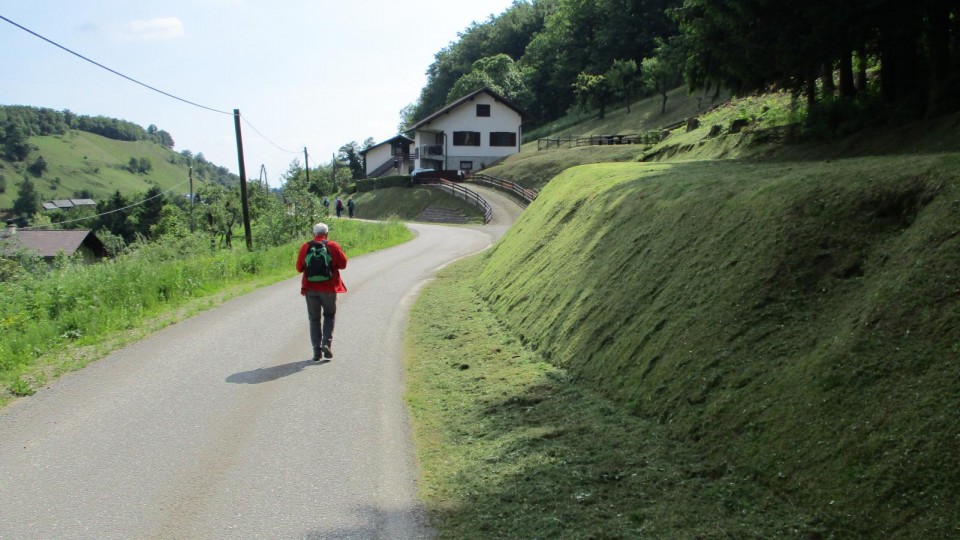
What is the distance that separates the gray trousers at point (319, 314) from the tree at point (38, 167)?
508 ft

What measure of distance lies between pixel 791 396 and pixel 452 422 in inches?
135

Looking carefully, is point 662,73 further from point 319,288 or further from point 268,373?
point 268,373

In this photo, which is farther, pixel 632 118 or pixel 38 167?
pixel 38 167

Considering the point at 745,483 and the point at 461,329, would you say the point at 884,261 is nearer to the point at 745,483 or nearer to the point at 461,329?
the point at 745,483

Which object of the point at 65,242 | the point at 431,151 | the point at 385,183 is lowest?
the point at 65,242

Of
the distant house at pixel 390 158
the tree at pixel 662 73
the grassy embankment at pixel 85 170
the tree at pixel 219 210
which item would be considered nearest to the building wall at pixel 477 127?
the distant house at pixel 390 158

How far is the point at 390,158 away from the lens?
81812 mm

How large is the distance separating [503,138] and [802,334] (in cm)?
6210

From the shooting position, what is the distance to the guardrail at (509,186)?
4446 cm

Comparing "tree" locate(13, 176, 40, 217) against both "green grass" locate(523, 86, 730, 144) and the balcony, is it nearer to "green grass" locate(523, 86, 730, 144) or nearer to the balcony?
the balcony

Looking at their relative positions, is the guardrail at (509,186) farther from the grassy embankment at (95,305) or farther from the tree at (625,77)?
the grassy embankment at (95,305)

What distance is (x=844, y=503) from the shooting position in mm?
3943

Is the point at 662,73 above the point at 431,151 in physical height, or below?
above

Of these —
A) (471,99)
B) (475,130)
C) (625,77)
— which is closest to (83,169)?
(475,130)
